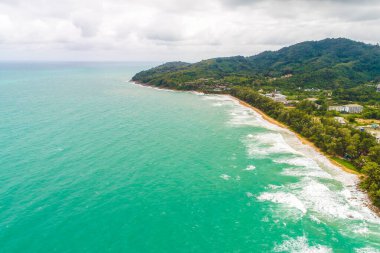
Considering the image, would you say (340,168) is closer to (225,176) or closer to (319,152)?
(319,152)

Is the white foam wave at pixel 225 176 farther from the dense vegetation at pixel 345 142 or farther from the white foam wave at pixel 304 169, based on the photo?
the dense vegetation at pixel 345 142

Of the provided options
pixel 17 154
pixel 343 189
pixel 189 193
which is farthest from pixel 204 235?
pixel 17 154

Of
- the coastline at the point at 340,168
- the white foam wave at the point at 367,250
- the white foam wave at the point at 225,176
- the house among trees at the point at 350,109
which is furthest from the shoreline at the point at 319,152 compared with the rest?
the house among trees at the point at 350,109

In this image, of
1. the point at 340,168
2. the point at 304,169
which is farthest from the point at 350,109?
the point at 304,169

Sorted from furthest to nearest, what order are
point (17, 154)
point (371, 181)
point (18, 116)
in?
point (18, 116) → point (17, 154) → point (371, 181)

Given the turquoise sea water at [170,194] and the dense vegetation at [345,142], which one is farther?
the dense vegetation at [345,142]

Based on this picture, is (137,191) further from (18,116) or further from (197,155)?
(18,116)
